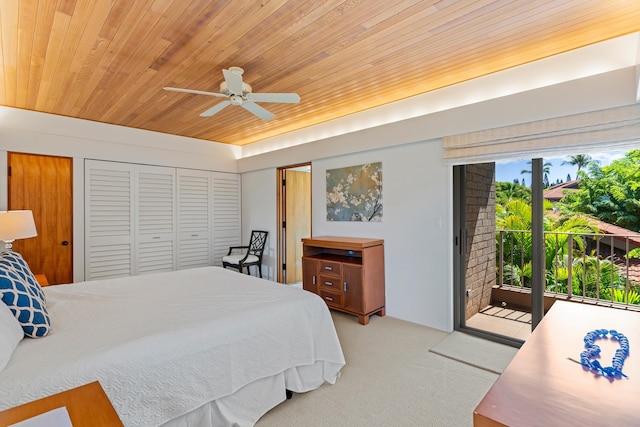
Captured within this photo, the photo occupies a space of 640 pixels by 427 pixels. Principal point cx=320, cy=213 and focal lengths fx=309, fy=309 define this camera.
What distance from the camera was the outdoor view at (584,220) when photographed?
8.16 feet

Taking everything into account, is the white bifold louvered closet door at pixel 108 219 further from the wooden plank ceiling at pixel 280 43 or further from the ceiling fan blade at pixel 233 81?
the ceiling fan blade at pixel 233 81

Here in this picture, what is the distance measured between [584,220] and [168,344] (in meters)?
3.35

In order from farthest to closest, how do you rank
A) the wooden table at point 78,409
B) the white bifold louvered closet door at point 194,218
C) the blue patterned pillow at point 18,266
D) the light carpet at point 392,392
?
the white bifold louvered closet door at point 194,218 → the light carpet at point 392,392 → the blue patterned pillow at point 18,266 → the wooden table at point 78,409

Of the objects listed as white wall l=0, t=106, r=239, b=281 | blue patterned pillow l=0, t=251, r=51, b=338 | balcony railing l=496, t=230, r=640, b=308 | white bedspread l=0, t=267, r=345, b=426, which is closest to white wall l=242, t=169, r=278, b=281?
white wall l=0, t=106, r=239, b=281

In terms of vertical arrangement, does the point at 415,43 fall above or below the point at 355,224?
above

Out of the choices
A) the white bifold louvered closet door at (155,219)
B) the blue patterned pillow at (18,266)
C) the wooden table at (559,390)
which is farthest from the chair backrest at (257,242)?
the wooden table at (559,390)

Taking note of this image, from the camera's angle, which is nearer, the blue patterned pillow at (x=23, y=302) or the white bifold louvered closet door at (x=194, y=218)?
the blue patterned pillow at (x=23, y=302)

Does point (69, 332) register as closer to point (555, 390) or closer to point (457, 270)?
point (555, 390)

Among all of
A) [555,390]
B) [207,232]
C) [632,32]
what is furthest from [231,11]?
[207,232]

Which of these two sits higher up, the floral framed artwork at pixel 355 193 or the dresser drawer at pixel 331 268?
the floral framed artwork at pixel 355 193

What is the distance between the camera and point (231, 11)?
1.94m

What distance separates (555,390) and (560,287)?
2770 mm

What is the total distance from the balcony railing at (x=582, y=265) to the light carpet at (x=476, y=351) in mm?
851

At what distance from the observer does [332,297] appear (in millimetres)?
3748
